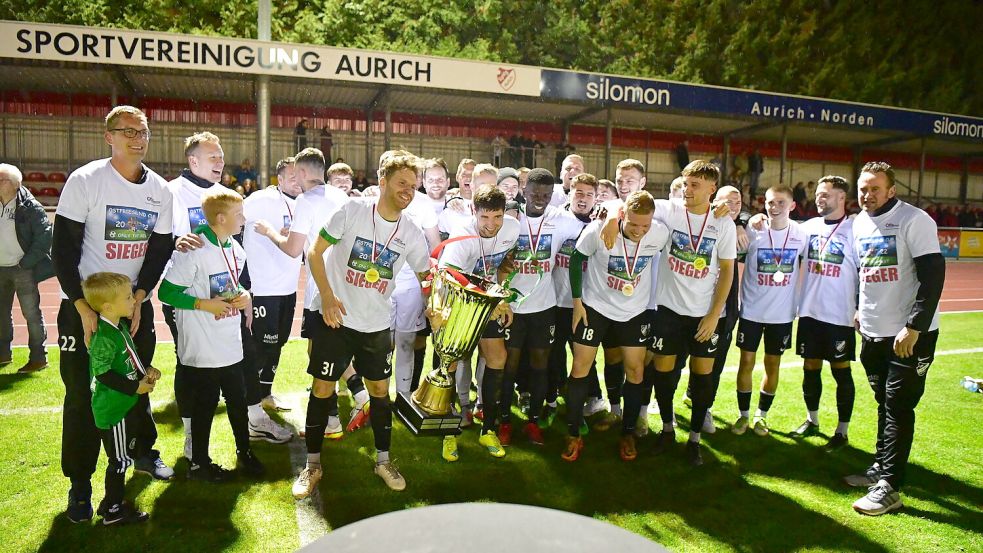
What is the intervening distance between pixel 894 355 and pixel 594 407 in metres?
2.43

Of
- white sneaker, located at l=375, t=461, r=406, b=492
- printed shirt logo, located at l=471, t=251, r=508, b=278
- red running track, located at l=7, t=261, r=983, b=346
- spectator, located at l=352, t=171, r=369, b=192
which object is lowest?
white sneaker, located at l=375, t=461, r=406, b=492

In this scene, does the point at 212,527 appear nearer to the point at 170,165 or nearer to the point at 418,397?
the point at 418,397

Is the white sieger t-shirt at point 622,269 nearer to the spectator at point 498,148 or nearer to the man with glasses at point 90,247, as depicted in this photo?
the man with glasses at point 90,247

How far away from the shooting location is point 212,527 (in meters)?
3.46

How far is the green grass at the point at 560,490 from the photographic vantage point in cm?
349

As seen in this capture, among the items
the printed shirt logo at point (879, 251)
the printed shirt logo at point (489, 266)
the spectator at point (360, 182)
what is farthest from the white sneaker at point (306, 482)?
the spectator at point (360, 182)

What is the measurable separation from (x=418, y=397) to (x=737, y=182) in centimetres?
2313

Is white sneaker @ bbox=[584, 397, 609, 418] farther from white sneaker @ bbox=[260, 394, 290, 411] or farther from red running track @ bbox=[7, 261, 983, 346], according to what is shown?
red running track @ bbox=[7, 261, 983, 346]

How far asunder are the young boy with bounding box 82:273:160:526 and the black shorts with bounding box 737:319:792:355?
14.8 feet

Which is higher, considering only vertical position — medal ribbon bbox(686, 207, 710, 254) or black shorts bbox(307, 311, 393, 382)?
medal ribbon bbox(686, 207, 710, 254)

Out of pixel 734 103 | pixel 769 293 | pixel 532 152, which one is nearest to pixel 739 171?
pixel 734 103

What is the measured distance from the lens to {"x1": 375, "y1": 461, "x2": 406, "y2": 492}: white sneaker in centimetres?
402

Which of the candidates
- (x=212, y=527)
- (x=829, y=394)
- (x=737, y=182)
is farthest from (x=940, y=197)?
(x=212, y=527)

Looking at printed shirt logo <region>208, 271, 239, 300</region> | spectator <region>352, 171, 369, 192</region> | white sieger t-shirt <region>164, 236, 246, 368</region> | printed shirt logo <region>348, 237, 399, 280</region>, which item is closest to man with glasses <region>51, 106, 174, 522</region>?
white sieger t-shirt <region>164, 236, 246, 368</region>
